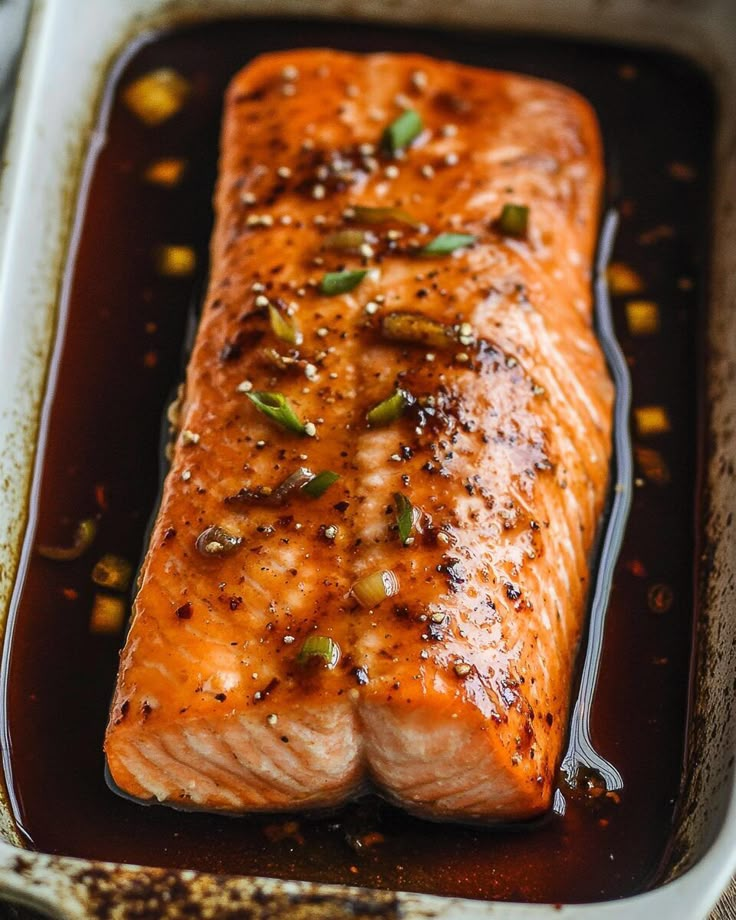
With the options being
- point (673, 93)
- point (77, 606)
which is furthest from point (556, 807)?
point (673, 93)

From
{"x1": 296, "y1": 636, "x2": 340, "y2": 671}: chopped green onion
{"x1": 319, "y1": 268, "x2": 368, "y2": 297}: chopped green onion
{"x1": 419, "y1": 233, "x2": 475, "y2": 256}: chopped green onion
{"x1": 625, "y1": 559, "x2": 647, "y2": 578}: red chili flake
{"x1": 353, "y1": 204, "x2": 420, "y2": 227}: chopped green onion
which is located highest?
{"x1": 353, "y1": 204, "x2": 420, "y2": 227}: chopped green onion

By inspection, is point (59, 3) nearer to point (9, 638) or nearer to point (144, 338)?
point (144, 338)

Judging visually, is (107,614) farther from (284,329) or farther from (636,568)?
(636,568)

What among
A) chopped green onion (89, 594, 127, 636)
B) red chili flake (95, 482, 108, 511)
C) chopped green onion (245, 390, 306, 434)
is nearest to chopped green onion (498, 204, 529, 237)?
chopped green onion (245, 390, 306, 434)

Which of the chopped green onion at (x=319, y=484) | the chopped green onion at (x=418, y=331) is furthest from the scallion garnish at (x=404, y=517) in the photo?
the chopped green onion at (x=418, y=331)

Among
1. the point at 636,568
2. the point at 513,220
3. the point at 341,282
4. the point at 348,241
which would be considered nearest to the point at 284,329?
the point at 341,282

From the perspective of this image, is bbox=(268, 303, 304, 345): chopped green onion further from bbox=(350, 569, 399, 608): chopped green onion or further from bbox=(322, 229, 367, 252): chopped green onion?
bbox=(350, 569, 399, 608): chopped green onion
